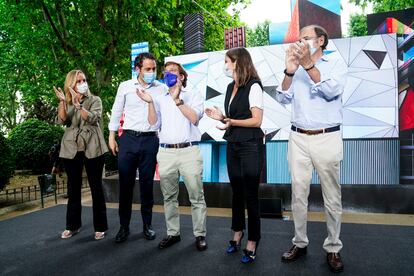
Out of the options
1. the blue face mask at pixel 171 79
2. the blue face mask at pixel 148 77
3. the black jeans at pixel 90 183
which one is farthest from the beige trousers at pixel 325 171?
the black jeans at pixel 90 183

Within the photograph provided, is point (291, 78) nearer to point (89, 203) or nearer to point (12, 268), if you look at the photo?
point (12, 268)

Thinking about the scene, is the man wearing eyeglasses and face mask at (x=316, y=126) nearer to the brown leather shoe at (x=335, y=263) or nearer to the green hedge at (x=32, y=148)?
the brown leather shoe at (x=335, y=263)

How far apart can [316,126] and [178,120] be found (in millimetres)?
1305

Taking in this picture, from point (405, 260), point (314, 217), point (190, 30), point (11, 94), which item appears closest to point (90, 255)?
point (405, 260)

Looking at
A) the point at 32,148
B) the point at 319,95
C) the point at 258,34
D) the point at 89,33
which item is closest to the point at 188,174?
the point at 319,95

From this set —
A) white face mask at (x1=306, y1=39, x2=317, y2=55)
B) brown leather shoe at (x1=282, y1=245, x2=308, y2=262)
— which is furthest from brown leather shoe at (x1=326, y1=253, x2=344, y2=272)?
white face mask at (x1=306, y1=39, x2=317, y2=55)

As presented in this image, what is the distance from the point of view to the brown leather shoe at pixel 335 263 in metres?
2.65

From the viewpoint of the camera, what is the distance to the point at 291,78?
2.81 m

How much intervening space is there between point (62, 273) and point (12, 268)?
1.73 feet

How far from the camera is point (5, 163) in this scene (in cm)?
623

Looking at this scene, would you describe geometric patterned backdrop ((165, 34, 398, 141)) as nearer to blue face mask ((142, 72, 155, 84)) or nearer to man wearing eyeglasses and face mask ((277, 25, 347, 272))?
man wearing eyeglasses and face mask ((277, 25, 347, 272))

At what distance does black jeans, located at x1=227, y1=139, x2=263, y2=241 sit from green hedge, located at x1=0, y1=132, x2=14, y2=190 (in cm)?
507

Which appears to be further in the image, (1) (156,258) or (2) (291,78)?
(1) (156,258)

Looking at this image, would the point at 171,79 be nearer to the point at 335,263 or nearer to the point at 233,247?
the point at 233,247
